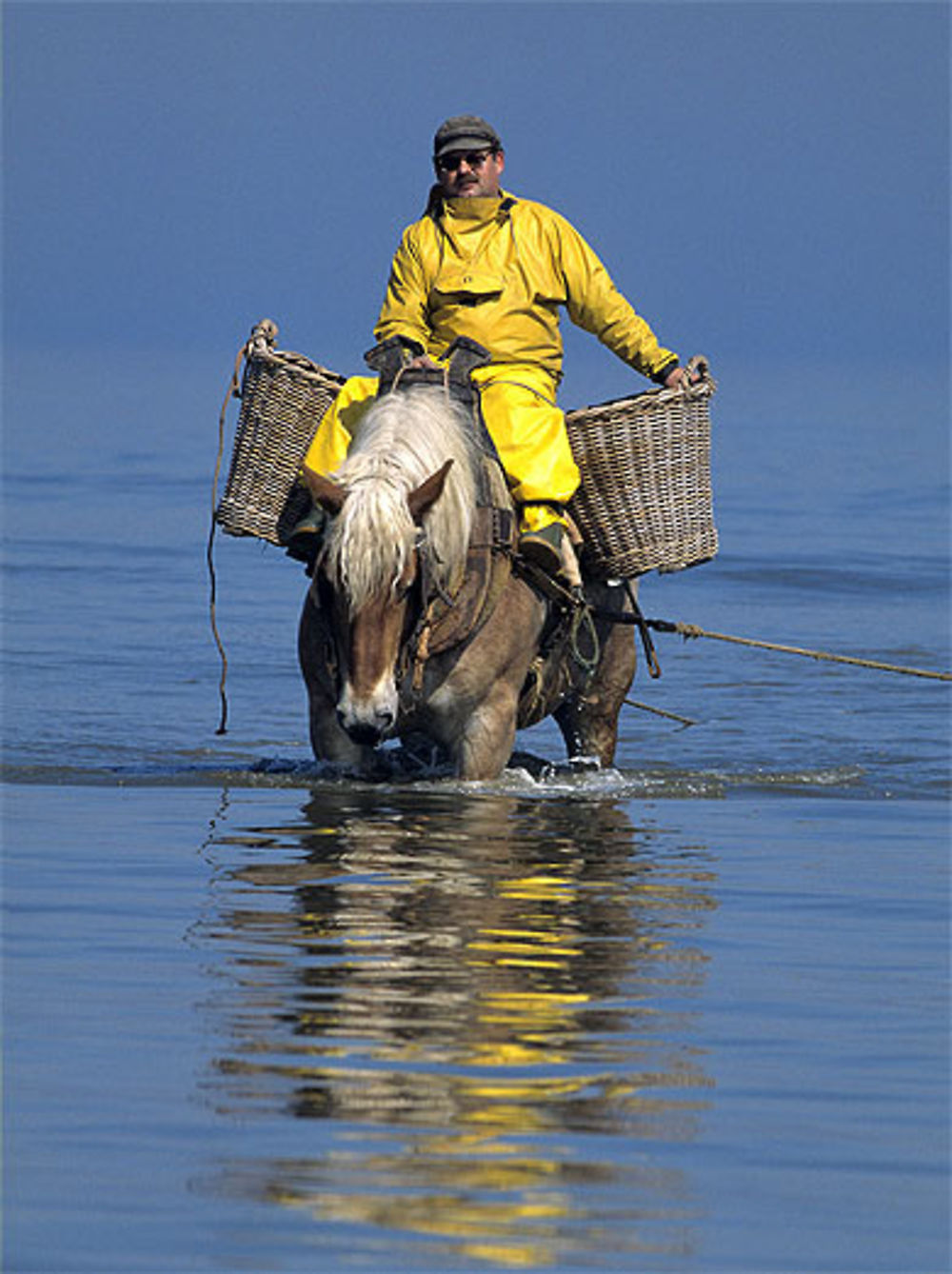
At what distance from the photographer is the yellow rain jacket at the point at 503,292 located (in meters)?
12.1

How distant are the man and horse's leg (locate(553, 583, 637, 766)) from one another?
131 cm

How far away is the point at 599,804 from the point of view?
12477 millimetres

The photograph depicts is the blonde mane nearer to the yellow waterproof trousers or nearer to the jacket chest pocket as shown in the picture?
the yellow waterproof trousers

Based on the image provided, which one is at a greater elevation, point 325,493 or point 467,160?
point 467,160

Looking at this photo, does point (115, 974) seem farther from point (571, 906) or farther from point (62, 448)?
point (62, 448)

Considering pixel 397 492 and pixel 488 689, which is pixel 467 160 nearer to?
pixel 397 492

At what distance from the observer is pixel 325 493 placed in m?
10.9

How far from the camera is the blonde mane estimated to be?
35.5 ft

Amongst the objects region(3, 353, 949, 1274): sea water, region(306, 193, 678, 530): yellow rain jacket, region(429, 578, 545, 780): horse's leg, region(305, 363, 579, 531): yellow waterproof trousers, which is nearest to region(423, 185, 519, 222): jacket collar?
region(306, 193, 678, 530): yellow rain jacket

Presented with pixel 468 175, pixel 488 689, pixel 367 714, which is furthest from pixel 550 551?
pixel 468 175

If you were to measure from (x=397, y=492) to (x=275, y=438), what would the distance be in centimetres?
112

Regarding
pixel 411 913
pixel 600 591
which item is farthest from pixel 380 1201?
pixel 600 591

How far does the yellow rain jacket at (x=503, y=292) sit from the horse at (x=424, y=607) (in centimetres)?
37

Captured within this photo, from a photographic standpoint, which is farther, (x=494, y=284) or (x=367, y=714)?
(x=494, y=284)
